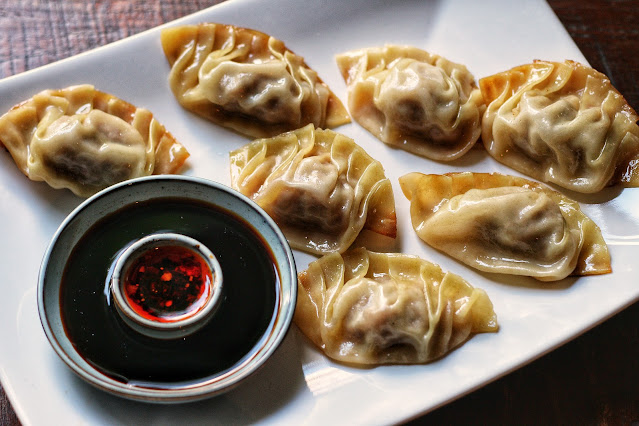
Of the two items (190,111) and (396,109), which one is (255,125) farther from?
(396,109)

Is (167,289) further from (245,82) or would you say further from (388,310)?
(245,82)

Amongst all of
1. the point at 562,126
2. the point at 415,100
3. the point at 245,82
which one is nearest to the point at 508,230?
the point at 562,126

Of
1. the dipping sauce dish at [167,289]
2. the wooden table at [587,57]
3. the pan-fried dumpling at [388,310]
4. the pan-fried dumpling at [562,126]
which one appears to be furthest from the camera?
the pan-fried dumpling at [562,126]

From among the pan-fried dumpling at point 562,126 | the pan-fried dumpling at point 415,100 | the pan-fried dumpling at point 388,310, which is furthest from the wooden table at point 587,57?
the pan-fried dumpling at point 415,100

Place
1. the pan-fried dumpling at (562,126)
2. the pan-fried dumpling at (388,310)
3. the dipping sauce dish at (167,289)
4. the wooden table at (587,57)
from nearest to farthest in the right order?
the dipping sauce dish at (167,289)
the pan-fried dumpling at (388,310)
the wooden table at (587,57)
the pan-fried dumpling at (562,126)

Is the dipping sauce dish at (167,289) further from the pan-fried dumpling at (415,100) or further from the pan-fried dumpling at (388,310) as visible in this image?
the pan-fried dumpling at (415,100)

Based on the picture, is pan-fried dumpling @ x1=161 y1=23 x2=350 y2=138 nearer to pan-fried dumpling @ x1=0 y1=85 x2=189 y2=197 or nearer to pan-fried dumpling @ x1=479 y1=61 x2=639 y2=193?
pan-fried dumpling @ x1=0 y1=85 x2=189 y2=197
